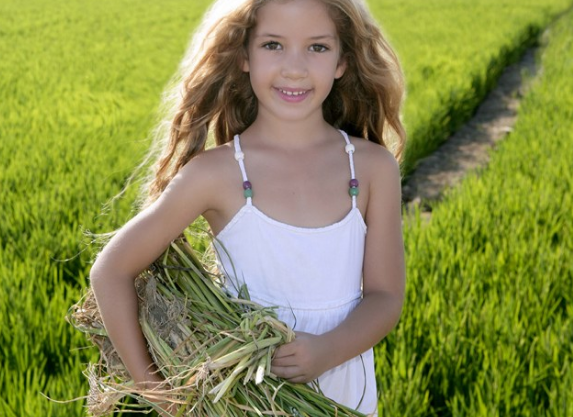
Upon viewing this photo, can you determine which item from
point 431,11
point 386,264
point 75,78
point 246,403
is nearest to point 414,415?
point 386,264

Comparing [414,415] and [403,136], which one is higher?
[403,136]

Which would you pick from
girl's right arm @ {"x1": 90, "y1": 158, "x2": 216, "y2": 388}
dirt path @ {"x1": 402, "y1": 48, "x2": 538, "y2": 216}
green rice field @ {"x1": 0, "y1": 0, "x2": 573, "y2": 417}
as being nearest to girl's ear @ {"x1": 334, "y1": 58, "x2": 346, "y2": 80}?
girl's right arm @ {"x1": 90, "y1": 158, "x2": 216, "y2": 388}

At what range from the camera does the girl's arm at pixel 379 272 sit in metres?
1.49

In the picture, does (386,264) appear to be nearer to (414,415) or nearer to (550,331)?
(414,415)

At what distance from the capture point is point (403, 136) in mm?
1781

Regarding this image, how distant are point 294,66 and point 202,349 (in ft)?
1.61

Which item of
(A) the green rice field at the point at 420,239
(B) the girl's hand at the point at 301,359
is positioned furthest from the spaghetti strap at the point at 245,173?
(A) the green rice field at the point at 420,239

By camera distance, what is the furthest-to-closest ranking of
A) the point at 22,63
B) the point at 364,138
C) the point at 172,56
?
the point at 172,56 → the point at 22,63 → the point at 364,138

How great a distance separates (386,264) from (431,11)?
14741mm

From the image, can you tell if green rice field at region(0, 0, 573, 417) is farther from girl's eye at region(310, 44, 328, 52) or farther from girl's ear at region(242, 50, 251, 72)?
girl's eye at region(310, 44, 328, 52)

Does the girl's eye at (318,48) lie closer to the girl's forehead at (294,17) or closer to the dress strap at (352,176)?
the girl's forehead at (294,17)

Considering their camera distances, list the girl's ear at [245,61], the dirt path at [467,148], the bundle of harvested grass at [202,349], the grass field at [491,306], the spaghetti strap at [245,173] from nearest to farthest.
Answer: the bundle of harvested grass at [202,349], the spaghetti strap at [245,173], the girl's ear at [245,61], the grass field at [491,306], the dirt path at [467,148]

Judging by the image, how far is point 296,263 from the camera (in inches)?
60.9

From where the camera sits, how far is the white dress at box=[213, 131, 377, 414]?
1531mm
